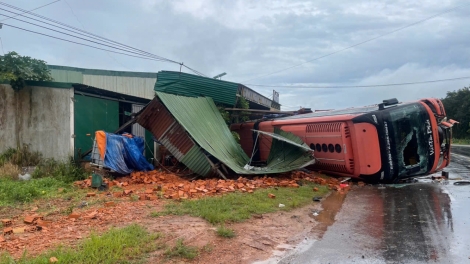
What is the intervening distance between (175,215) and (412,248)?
337cm

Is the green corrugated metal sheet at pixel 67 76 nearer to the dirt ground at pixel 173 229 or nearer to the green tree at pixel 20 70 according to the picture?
the green tree at pixel 20 70

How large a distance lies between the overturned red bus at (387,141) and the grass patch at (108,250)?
6.44 meters

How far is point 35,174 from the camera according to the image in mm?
9367

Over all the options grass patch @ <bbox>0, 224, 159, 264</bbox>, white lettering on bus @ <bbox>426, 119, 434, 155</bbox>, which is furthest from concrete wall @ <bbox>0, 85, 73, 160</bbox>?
white lettering on bus @ <bbox>426, 119, 434, 155</bbox>

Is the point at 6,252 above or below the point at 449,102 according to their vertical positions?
below

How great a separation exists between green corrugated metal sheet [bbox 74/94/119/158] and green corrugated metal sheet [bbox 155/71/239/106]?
205cm

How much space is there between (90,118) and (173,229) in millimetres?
7497

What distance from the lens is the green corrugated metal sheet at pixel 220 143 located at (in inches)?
377

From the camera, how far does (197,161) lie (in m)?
9.66

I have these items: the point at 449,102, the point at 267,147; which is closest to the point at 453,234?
the point at 267,147

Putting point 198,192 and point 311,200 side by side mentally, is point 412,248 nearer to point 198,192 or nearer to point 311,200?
point 311,200

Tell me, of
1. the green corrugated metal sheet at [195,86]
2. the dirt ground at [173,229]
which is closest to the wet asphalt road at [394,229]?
the dirt ground at [173,229]

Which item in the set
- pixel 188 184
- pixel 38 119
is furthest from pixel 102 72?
pixel 188 184

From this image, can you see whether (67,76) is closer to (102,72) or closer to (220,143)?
(102,72)
